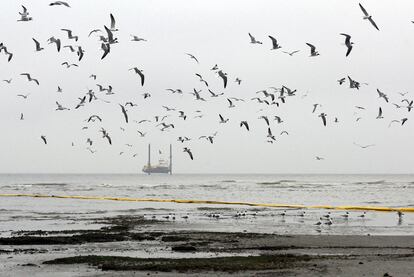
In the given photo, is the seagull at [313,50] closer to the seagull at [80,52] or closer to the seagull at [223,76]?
the seagull at [223,76]

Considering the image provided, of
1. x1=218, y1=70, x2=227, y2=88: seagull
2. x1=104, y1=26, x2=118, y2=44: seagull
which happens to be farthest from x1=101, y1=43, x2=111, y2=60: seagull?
x1=218, y1=70, x2=227, y2=88: seagull

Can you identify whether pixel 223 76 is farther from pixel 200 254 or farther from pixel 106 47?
pixel 200 254

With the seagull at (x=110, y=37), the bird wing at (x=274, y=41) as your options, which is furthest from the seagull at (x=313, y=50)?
the seagull at (x=110, y=37)

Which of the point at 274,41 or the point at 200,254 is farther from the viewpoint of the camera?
the point at 274,41

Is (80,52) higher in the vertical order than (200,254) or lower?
higher

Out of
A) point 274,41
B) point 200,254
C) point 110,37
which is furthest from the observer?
point 274,41

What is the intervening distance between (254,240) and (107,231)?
6.85 meters

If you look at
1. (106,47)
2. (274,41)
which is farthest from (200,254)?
(274,41)

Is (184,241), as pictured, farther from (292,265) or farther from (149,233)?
(292,265)

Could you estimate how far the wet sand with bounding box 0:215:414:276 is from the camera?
16812 mm

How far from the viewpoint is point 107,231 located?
28.0 metres

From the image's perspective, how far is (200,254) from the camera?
20.2 meters

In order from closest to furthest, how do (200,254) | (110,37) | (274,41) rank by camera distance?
(200,254)
(110,37)
(274,41)

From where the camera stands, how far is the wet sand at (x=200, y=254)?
16.8 metres
